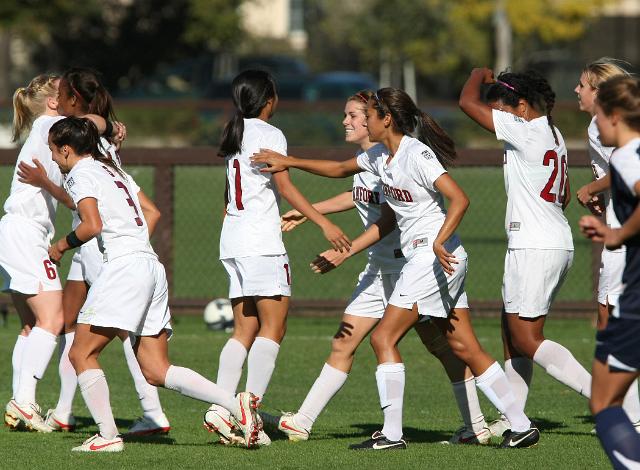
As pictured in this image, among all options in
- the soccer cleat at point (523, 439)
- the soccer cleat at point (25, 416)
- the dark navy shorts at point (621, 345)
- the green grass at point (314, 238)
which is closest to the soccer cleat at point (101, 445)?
the soccer cleat at point (25, 416)

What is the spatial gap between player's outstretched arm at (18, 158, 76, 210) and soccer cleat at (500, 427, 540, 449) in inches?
109

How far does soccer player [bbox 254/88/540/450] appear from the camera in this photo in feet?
22.5

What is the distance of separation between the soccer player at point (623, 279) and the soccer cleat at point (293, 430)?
234 cm

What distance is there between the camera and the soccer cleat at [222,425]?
7.18 meters

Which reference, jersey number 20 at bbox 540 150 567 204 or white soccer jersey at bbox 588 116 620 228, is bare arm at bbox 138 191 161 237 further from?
white soccer jersey at bbox 588 116 620 228

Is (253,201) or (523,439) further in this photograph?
(253,201)

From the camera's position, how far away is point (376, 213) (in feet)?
24.9

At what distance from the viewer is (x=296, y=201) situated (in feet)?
23.3

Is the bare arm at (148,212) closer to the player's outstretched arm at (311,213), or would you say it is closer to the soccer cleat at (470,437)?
the player's outstretched arm at (311,213)

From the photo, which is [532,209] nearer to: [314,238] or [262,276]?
[262,276]

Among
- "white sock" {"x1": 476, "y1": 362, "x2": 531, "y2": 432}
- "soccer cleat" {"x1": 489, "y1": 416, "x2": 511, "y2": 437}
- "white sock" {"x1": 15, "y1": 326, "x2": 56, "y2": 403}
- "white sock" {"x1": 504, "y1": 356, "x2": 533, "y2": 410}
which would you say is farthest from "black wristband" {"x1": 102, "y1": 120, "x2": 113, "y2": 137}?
"soccer cleat" {"x1": 489, "y1": 416, "x2": 511, "y2": 437}

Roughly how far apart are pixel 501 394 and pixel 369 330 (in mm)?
918

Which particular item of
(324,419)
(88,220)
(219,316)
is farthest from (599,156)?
(219,316)

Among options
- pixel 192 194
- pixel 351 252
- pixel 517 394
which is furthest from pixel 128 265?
pixel 192 194
